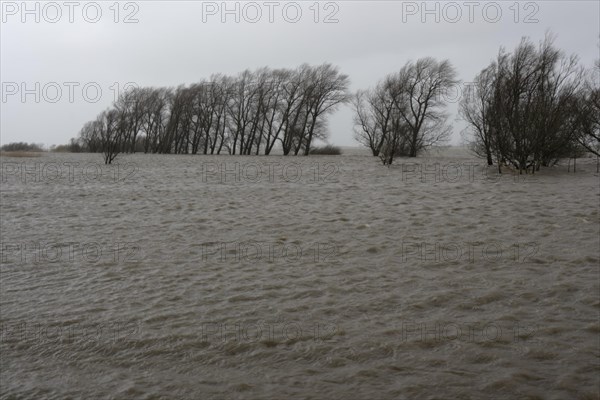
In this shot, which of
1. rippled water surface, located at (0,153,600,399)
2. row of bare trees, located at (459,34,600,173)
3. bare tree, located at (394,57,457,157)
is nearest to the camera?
rippled water surface, located at (0,153,600,399)

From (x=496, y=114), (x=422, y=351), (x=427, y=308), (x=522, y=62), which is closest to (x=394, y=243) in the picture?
(x=427, y=308)

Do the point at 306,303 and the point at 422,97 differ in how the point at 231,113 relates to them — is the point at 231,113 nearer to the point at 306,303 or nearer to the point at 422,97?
the point at 422,97

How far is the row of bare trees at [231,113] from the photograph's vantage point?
195 feet

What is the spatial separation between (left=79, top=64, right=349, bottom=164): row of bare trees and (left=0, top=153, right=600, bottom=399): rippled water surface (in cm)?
4590

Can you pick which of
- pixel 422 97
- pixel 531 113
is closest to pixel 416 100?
pixel 422 97

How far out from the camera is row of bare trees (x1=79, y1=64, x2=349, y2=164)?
5938 cm

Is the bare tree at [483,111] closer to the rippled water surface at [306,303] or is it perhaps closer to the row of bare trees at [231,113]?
the rippled water surface at [306,303]

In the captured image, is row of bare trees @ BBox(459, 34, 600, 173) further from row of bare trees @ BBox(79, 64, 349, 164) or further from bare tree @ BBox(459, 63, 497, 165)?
row of bare trees @ BBox(79, 64, 349, 164)

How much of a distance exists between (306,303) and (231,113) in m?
62.9

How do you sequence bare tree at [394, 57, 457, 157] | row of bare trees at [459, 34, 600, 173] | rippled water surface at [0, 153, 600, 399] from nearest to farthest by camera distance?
rippled water surface at [0, 153, 600, 399] < row of bare trees at [459, 34, 600, 173] < bare tree at [394, 57, 457, 157]

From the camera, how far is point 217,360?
412 centimetres

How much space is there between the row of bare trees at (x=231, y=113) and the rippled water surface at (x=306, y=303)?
151 feet

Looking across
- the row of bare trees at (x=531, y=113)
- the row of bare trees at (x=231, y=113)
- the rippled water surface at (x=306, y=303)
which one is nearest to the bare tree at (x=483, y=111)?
the row of bare trees at (x=531, y=113)

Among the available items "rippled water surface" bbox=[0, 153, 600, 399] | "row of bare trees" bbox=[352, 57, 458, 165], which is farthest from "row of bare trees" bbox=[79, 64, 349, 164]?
"rippled water surface" bbox=[0, 153, 600, 399]
